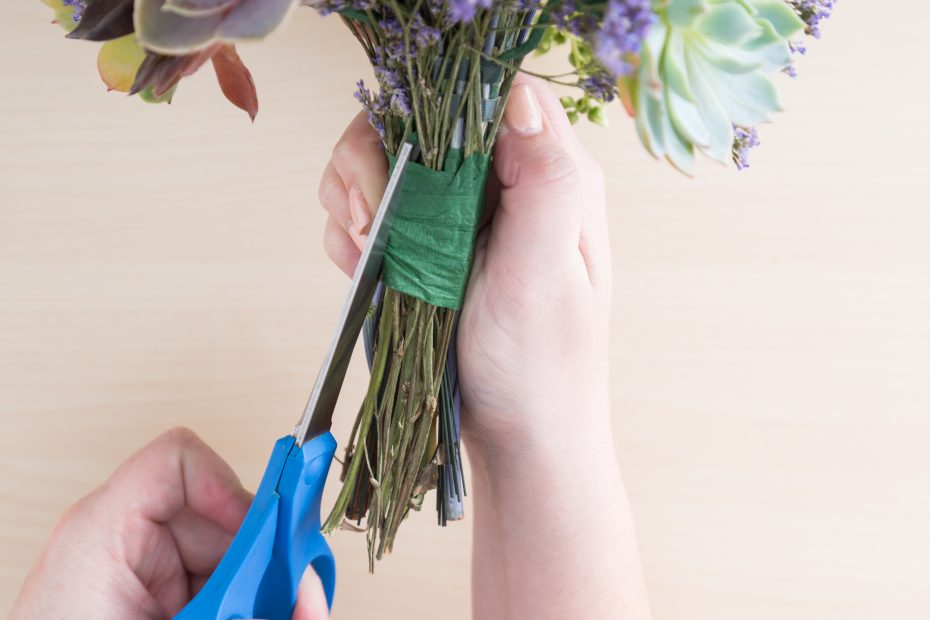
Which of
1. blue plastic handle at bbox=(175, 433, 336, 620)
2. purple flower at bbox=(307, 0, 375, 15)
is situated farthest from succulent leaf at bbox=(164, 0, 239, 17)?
blue plastic handle at bbox=(175, 433, 336, 620)

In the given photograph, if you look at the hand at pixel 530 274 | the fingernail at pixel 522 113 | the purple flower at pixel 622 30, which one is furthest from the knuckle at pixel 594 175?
the purple flower at pixel 622 30

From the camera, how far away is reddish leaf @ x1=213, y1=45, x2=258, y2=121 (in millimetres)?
441

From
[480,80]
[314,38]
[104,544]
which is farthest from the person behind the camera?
[314,38]

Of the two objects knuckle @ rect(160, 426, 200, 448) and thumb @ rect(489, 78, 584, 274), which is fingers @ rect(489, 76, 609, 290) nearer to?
thumb @ rect(489, 78, 584, 274)

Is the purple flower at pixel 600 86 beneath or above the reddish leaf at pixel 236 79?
beneath

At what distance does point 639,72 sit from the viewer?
33 cm

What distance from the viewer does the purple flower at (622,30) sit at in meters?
0.31

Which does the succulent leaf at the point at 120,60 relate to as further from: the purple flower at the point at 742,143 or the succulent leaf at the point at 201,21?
the purple flower at the point at 742,143

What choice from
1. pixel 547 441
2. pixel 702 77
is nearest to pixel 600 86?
pixel 702 77

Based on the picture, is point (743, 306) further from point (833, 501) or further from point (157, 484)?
point (157, 484)

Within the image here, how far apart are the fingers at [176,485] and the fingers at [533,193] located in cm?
29

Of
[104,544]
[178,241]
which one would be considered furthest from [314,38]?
[104,544]

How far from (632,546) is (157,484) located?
0.39 meters

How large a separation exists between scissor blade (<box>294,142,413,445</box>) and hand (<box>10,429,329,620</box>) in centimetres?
13
